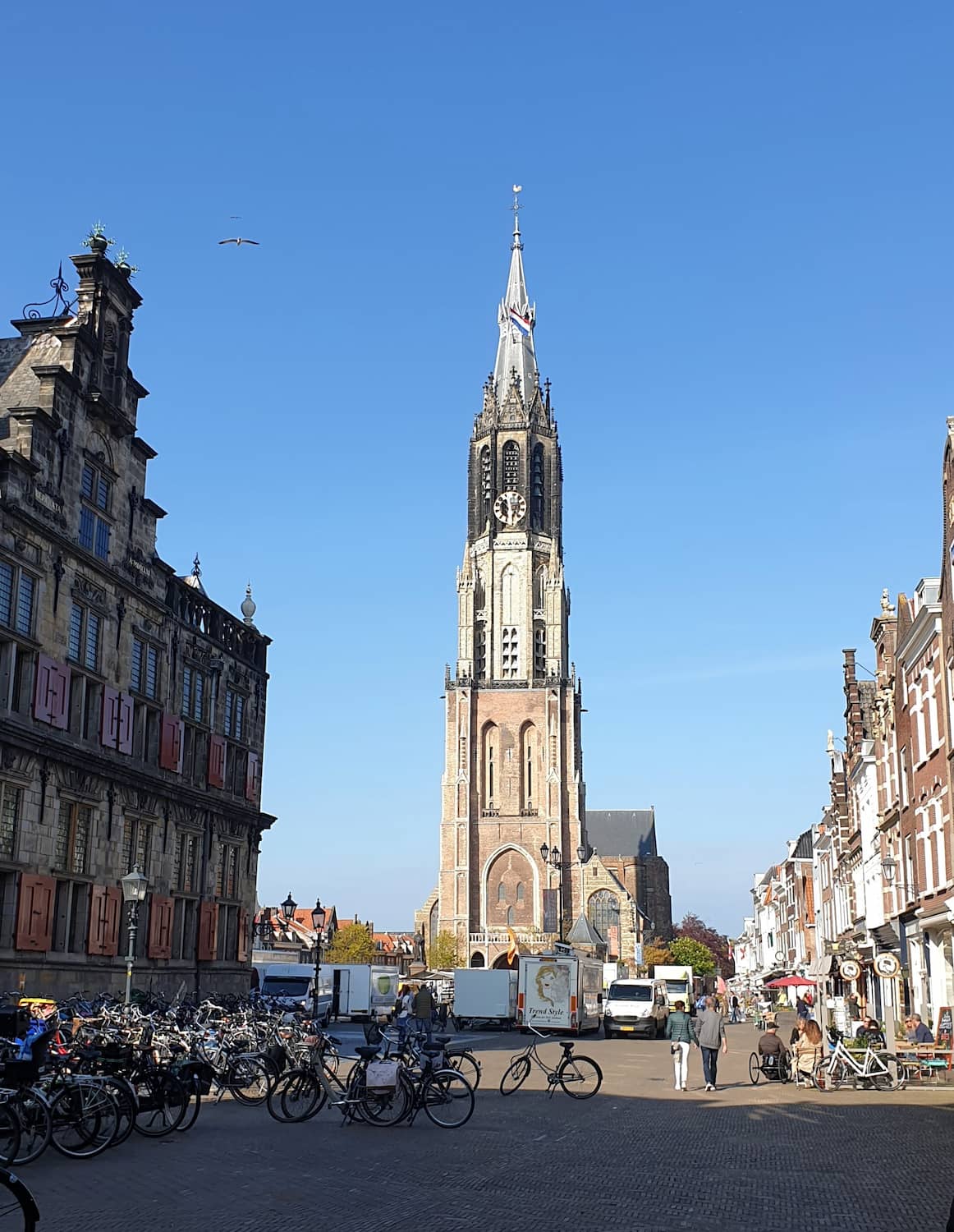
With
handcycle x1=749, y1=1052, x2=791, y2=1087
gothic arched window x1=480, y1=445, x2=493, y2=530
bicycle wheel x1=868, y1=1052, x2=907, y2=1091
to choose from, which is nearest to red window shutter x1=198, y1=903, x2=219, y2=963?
handcycle x1=749, y1=1052, x2=791, y2=1087

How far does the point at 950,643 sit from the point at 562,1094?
13.6m

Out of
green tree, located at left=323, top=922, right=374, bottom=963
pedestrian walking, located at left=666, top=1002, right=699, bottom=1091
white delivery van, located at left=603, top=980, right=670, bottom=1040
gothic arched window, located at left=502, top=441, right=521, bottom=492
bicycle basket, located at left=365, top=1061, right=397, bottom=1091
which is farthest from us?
gothic arched window, located at left=502, top=441, right=521, bottom=492

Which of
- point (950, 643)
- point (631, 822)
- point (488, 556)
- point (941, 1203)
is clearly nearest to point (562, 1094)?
point (941, 1203)

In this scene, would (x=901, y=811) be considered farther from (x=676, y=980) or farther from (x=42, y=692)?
(x=676, y=980)

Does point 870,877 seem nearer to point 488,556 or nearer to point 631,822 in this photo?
point 488,556

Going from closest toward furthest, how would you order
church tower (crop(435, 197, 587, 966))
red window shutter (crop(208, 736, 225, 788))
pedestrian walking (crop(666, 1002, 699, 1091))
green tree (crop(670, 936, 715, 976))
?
pedestrian walking (crop(666, 1002, 699, 1091)) < red window shutter (crop(208, 736, 225, 788)) < church tower (crop(435, 197, 587, 966)) < green tree (crop(670, 936, 715, 976))

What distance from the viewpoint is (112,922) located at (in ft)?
104

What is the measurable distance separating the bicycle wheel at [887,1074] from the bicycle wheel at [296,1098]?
37.4ft

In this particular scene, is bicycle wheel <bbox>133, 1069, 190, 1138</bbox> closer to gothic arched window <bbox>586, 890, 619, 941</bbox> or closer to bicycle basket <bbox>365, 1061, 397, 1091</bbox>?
bicycle basket <bbox>365, 1061, 397, 1091</bbox>

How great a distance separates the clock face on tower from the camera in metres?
117

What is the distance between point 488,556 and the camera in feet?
379

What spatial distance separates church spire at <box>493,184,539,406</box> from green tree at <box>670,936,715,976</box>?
55.6 meters

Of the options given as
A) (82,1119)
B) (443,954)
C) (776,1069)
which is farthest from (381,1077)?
(443,954)

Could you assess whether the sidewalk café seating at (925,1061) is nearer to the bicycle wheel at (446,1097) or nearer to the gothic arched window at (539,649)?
the bicycle wheel at (446,1097)
